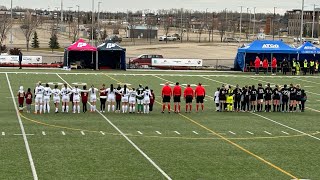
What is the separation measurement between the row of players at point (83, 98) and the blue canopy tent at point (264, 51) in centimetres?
2375

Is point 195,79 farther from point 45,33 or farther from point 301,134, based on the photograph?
point 45,33

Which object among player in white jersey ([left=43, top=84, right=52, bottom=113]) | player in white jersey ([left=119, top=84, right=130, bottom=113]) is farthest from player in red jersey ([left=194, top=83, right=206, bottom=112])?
player in white jersey ([left=43, top=84, right=52, bottom=113])

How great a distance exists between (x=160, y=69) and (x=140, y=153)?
1390 inches

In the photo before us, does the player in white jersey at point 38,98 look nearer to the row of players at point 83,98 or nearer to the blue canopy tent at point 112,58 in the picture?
the row of players at point 83,98

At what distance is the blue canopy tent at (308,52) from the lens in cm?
5206

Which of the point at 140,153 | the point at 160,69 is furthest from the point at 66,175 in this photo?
the point at 160,69

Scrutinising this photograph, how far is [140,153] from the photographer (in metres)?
20.0

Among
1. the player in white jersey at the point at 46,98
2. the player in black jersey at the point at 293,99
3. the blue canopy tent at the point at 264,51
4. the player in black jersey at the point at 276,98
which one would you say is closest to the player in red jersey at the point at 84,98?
the player in white jersey at the point at 46,98

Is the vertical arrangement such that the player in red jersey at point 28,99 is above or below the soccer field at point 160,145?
above

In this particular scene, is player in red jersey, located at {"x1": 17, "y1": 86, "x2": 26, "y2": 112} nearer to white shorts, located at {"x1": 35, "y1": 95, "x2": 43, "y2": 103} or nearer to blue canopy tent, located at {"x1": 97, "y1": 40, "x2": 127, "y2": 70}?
white shorts, located at {"x1": 35, "y1": 95, "x2": 43, "y2": 103}

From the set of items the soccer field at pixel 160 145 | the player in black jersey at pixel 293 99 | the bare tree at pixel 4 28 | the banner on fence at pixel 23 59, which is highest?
the bare tree at pixel 4 28

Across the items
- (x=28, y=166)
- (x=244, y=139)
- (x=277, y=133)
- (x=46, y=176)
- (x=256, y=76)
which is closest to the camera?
(x=46, y=176)

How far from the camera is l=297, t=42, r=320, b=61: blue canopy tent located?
5206 cm

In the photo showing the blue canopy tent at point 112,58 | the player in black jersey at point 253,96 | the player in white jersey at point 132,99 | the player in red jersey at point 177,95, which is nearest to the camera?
the player in white jersey at point 132,99
